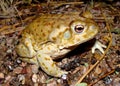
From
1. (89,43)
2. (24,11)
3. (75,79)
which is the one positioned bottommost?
(75,79)

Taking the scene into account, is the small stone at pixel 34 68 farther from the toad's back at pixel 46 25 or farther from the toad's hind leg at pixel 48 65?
the toad's back at pixel 46 25

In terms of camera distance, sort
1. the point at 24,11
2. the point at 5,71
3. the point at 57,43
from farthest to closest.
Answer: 1. the point at 24,11
2. the point at 5,71
3. the point at 57,43

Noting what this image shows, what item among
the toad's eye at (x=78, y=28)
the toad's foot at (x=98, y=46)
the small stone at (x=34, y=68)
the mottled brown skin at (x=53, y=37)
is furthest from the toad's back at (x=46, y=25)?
the toad's foot at (x=98, y=46)

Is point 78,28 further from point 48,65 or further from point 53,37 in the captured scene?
point 48,65

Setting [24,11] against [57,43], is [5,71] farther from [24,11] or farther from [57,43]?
[24,11]

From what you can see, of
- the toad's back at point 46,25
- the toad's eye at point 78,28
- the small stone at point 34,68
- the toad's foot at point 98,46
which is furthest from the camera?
the toad's foot at point 98,46

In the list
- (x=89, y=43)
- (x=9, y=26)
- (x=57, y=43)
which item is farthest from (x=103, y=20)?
(x=9, y=26)

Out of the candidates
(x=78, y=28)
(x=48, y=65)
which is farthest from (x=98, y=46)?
(x=48, y=65)

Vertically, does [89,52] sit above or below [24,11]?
below
